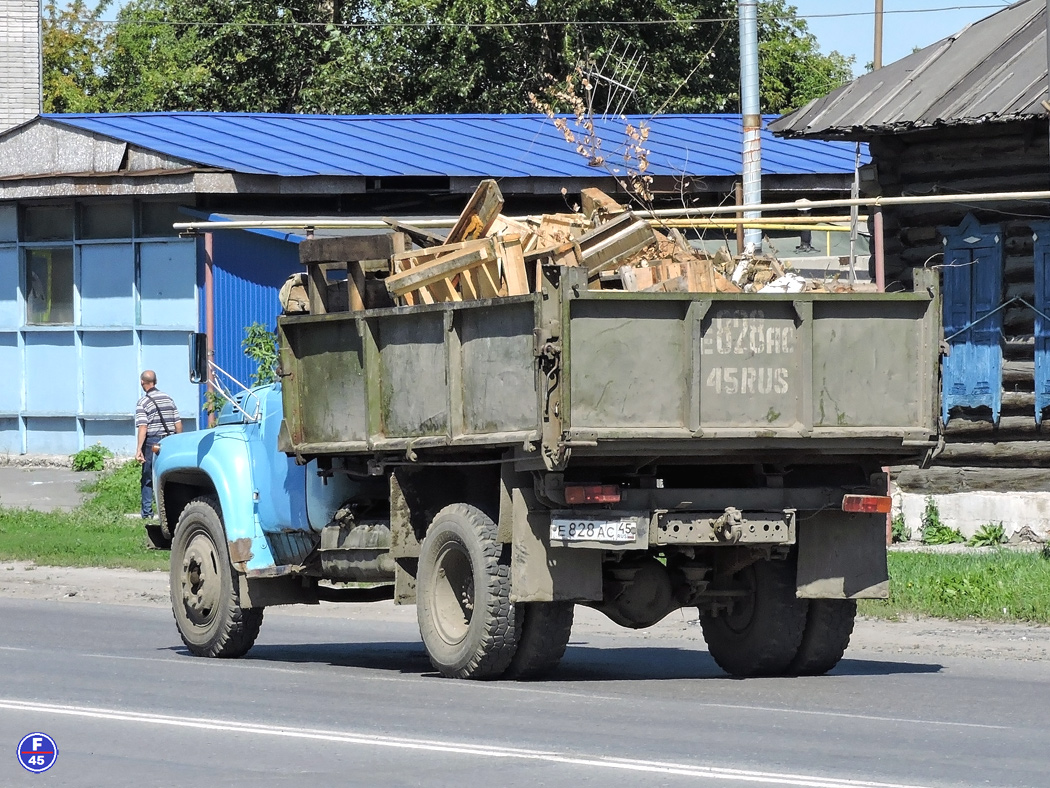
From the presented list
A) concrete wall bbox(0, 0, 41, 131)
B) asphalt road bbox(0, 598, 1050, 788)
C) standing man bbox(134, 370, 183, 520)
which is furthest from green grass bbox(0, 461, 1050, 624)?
concrete wall bbox(0, 0, 41, 131)

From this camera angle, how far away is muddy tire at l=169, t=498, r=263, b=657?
39.6ft

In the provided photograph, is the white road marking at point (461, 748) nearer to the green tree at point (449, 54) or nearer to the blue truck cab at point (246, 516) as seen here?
the blue truck cab at point (246, 516)

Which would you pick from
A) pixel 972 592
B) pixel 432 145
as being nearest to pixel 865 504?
pixel 972 592

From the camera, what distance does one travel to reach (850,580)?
1025cm

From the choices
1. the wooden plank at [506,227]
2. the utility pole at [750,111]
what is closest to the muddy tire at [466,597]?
the wooden plank at [506,227]

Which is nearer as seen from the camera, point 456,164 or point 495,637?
point 495,637

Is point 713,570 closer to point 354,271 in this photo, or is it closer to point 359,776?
point 354,271

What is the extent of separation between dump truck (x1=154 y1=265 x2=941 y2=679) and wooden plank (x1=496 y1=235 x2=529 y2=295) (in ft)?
1.30

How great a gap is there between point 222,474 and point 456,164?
13.4m

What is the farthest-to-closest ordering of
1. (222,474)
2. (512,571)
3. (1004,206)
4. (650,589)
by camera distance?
1. (1004,206)
2. (222,474)
3. (650,589)
4. (512,571)

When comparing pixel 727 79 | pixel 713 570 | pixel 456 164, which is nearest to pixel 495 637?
pixel 713 570

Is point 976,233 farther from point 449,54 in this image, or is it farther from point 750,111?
point 449,54

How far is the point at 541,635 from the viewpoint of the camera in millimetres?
10242

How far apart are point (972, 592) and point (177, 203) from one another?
45.7 ft
